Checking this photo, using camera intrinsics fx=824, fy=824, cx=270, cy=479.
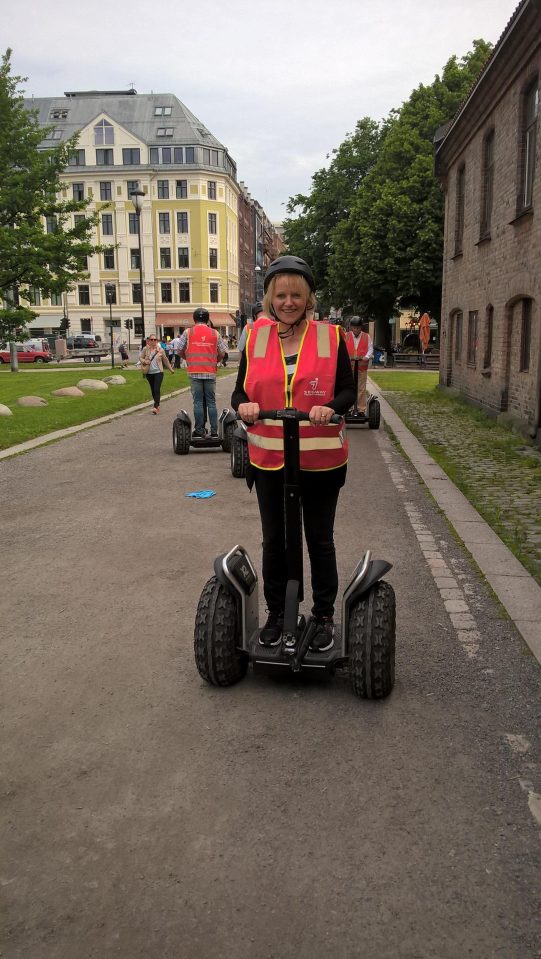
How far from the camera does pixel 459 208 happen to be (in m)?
21.0

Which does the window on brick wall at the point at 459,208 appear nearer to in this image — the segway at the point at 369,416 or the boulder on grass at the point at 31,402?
the segway at the point at 369,416

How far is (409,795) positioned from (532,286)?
38.4 feet

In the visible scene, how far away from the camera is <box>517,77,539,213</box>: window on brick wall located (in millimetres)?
13930

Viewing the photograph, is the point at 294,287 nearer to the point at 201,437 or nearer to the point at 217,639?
the point at 217,639

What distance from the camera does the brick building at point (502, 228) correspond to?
13.2 metres

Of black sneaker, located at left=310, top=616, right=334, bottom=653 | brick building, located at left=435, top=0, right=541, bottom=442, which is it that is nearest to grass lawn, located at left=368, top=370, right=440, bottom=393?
brick building, located at left=435, top=0, right=541, bottom=442

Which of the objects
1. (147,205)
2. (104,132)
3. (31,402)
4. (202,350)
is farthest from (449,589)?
(104,132)

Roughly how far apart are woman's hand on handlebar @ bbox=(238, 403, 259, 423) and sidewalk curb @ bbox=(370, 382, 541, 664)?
1882 millimetres

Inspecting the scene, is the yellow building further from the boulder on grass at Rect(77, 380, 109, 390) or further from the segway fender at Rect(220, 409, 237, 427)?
the segway fender at Rect(220, 409, 237, 427)

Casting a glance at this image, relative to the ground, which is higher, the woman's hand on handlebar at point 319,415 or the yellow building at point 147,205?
the yellow building at point 147,205

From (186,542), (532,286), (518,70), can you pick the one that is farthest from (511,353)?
(186,542)

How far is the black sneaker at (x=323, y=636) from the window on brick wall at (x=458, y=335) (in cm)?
1800

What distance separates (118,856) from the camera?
256 cm

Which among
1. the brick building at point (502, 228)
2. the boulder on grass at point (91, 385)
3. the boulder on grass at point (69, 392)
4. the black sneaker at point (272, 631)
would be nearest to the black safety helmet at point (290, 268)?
the black sneaker at point (272, 631)
